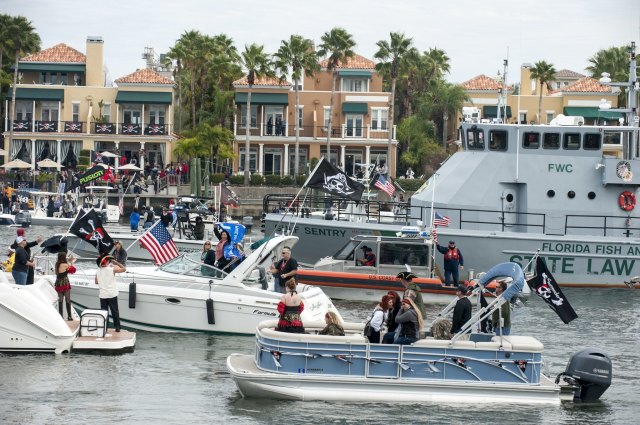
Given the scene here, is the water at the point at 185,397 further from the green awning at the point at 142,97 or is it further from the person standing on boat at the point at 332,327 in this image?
the green awning at the point at 142,97

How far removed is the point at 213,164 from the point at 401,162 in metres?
14.5

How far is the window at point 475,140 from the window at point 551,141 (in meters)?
1.81

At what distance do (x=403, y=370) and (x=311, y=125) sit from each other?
70812mm

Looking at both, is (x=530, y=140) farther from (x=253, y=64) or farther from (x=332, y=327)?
(x=253, y=64)

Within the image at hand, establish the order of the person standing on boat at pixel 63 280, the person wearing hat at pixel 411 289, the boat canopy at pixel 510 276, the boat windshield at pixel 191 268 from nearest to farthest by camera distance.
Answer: the boat canopy at pixel 510 276, the person wearing hat at pixel 411 289, the person standing on boat at pixel 63 280, the boat windshield at pixel 191 268

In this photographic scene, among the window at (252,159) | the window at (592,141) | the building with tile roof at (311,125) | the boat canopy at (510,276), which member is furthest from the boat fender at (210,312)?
the window at (252,159)

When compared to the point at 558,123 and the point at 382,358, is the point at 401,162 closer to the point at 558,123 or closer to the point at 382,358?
the point at 558,123

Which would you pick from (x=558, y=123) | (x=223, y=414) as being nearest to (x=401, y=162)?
(x=558, y=123)

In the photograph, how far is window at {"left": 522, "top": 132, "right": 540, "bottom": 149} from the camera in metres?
36.2

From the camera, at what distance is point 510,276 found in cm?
1908

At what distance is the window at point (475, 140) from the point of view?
36469mm

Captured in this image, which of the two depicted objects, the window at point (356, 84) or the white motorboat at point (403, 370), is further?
the window at point (356, 84)

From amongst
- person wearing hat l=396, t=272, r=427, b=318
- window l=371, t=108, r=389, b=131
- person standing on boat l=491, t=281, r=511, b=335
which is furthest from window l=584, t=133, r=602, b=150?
window l=371, t=108, r=389, b=131

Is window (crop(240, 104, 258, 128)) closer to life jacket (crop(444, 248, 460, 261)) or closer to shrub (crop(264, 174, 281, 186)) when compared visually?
shrub (crop(264, 174, 281, 186))
